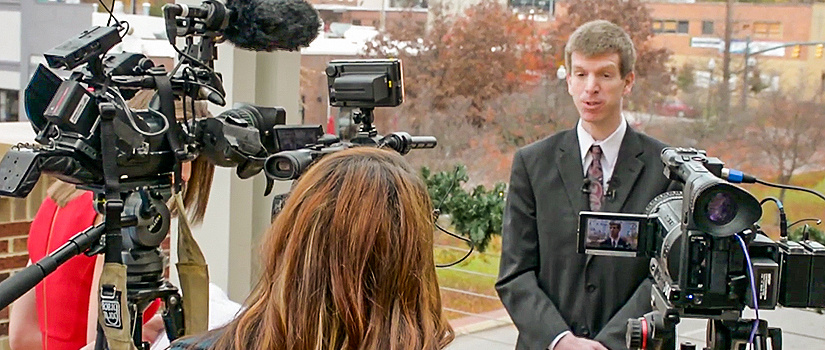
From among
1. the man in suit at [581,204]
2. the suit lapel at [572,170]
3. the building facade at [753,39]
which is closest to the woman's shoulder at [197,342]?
the man in suit at [581,204]

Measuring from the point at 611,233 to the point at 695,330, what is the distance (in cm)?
136

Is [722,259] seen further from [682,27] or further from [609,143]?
[682,27]

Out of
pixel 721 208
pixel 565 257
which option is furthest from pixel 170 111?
pixel 565 257

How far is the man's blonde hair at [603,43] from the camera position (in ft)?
8.50

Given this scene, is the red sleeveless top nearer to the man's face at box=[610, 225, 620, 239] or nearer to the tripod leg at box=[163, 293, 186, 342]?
the tripod leg at box=[163, 293, 186, 342]

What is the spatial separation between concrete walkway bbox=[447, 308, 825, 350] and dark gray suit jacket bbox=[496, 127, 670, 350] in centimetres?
56

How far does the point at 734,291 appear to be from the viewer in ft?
6.04

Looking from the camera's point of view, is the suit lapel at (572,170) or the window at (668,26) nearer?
the suit lapel at (572,170)

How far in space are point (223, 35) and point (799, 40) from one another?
2114 millimetres

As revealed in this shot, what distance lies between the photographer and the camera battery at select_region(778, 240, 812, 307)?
1864mm

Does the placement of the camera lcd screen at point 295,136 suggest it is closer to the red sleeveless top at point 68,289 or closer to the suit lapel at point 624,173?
the red sleeveless top at point 68,289

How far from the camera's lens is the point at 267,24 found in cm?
207

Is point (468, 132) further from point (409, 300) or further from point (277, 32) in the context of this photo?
point (409, 300)

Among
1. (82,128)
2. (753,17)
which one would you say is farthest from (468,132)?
(82,128)
